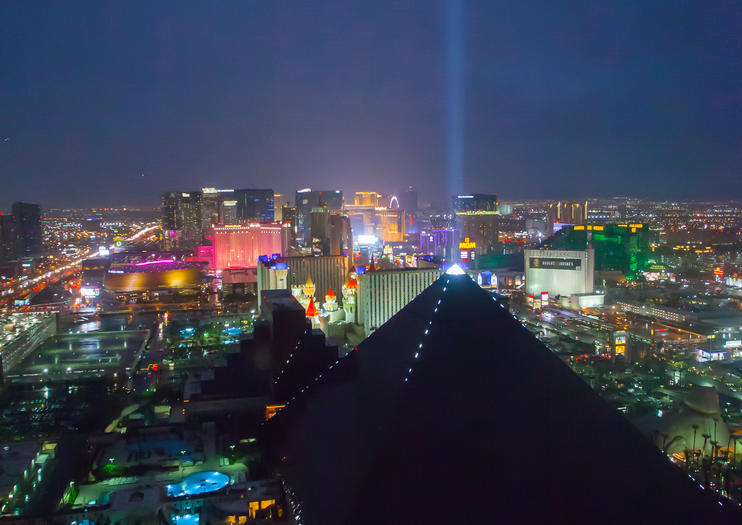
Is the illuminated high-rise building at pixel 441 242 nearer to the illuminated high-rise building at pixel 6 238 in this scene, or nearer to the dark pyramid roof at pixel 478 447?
the illuminated high-rise building at pixel 6 238

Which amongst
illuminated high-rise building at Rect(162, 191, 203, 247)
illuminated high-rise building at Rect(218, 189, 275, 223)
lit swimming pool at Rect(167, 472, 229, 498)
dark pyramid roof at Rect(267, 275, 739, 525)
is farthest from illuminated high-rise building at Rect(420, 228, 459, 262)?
dark pyramid roof at Rect(267, 275, 739, 525)

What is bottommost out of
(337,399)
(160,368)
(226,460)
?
(160,368)

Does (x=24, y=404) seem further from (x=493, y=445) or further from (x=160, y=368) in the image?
(x=493, y=445)

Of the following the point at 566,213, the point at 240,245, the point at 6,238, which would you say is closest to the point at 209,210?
the point at 240,245

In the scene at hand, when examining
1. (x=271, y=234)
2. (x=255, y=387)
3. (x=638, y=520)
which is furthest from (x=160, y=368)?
(x=271, y=234)

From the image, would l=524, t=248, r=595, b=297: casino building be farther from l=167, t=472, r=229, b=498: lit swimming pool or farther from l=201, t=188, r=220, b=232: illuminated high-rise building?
l=201, t=188, r=220, b=232: illuminated high-rise building

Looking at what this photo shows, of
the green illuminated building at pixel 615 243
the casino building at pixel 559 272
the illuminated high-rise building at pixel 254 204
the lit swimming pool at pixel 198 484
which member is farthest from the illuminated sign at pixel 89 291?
the illuminated high-rise building at pixel 254 204
